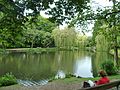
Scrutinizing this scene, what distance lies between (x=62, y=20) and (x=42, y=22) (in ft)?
2.61

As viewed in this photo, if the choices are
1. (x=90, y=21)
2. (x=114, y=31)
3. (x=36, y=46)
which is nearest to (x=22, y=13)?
(x=90, y=21)

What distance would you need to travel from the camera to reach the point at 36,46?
67.2 metres

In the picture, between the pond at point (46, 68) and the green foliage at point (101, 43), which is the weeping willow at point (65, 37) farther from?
the green foliage at point (101, 43)

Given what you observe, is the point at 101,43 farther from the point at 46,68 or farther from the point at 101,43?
the point at 46,68

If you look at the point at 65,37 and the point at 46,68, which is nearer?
the point at 46,68

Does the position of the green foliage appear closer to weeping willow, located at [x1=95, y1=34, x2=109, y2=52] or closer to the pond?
weeping willow, located at [x1=95, y1=34, x2=109, y2=52]

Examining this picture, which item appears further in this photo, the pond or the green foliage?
the green foliage

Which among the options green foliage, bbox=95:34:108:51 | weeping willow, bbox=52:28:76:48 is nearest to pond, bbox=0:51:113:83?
green foliage, bbox=95:34:108:51

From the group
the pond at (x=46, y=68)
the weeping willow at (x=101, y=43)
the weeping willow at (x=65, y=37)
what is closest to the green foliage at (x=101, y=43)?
the weeping willow at (x=101, y=43)

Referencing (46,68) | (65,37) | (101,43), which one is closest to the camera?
(46,68)

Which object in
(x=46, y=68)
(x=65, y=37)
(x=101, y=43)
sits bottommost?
(x=46, y=68)

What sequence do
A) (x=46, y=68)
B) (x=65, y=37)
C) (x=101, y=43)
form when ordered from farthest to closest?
(x=65, y=37), (x=101, y=43), (x=46, y=68)

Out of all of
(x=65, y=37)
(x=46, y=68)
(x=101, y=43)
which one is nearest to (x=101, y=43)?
(x=101, y=43)

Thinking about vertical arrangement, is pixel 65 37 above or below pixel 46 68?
above
